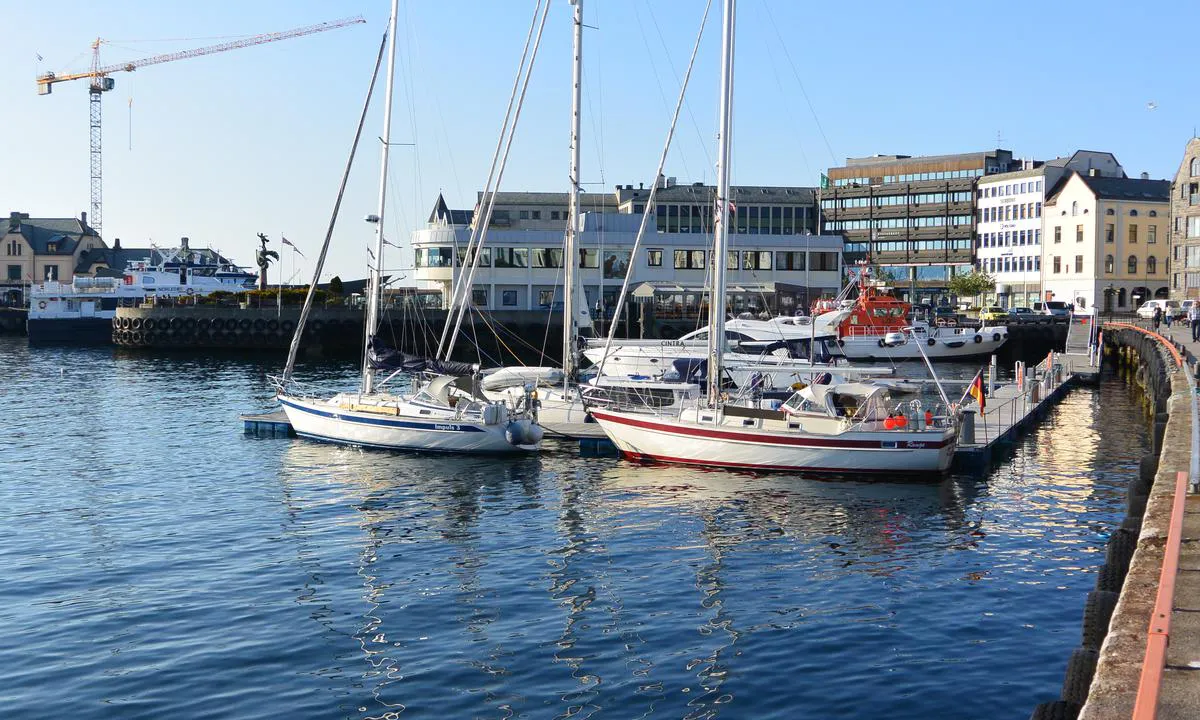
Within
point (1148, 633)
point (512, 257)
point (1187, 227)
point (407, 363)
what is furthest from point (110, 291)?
point (1148, 633)

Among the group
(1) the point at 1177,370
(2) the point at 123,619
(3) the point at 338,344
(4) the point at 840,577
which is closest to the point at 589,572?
(4) the point at 840,577

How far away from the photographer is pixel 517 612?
2194 centimetres

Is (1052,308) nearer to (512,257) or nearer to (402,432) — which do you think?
(512,257)

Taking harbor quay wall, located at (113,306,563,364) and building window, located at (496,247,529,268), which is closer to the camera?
harbor quay wall, located at (113,306,563,364)

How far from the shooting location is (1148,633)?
12.7 m

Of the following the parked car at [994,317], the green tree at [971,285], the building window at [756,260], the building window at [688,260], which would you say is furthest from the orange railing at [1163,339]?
the green tree at [971,285]

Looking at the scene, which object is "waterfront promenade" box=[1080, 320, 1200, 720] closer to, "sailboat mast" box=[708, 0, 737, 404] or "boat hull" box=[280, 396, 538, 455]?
"sailboat mast" box=[708, 0, 737, 404]

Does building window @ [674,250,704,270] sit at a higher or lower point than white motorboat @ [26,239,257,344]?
higher

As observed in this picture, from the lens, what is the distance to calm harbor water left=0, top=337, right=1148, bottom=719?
58.6 ft

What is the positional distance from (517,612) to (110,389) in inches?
2103

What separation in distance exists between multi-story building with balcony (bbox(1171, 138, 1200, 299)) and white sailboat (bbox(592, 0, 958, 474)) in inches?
3485

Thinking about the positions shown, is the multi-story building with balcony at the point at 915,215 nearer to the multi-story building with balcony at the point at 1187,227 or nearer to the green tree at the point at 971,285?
the green tree at the point at 971,285

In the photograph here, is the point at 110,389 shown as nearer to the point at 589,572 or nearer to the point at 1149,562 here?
the point at 589,572

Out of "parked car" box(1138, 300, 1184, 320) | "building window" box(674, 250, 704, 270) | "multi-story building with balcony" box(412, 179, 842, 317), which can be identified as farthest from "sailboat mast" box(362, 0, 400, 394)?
"parked car" box(1138, 300, 1184, 320)
